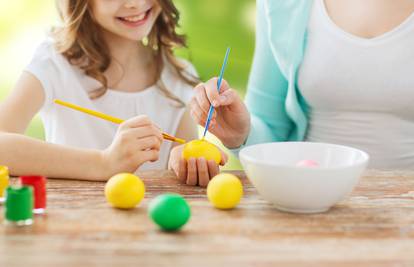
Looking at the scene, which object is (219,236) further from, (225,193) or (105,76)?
(105,76)

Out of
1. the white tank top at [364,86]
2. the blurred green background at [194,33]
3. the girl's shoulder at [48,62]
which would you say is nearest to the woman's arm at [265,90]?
the white tank top at [364,86]

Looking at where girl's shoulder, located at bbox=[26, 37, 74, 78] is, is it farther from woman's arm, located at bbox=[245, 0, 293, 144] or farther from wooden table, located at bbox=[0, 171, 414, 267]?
wooden table, located at bbox=[0, 171, 414, 267]

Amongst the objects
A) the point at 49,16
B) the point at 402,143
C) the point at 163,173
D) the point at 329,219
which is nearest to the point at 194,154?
the point at 163,173

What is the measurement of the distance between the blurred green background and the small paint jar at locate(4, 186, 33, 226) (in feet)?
4.98

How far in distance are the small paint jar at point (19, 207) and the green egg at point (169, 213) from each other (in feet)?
0.61

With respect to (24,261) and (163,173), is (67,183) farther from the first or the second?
(24,261)

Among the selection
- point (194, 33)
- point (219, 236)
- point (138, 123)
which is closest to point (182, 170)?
point (138, 123)

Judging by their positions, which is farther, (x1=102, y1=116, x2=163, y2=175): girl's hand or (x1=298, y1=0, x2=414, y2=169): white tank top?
(x1=298, y1=0, x2=414, y2=169): white tank top

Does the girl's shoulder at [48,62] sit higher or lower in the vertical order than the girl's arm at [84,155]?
higher

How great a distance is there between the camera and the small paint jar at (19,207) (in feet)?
3.11

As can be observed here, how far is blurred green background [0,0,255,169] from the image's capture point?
8.00ft

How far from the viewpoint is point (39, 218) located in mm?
986

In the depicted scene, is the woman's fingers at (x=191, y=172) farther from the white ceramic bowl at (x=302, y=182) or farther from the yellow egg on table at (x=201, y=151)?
the white ceramic bowl at (x=302, y=182)

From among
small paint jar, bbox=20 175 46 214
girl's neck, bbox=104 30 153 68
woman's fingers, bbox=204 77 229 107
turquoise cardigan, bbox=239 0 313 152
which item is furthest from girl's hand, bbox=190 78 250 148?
girl's neck, bbox=104 30 153 68
